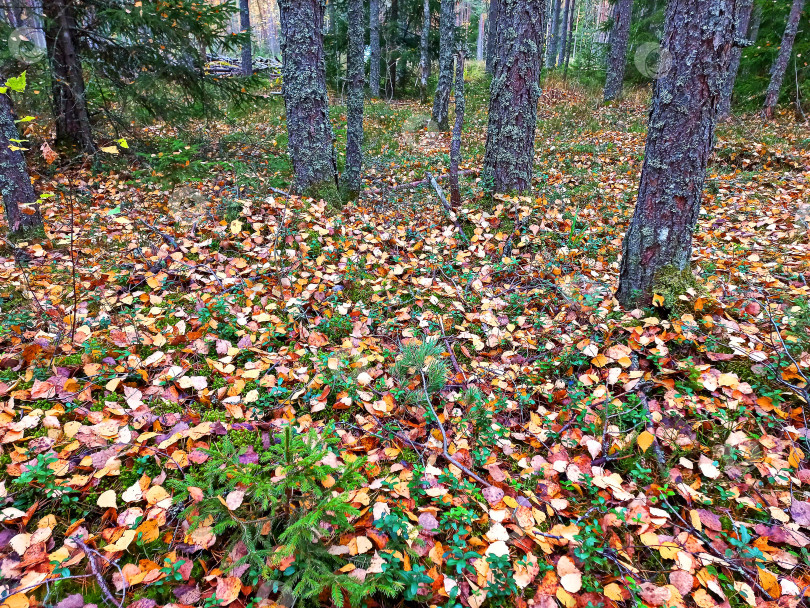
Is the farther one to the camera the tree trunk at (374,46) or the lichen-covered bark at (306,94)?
the tree trunk at (374,46)

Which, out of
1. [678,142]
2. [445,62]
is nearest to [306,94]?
[678,142]

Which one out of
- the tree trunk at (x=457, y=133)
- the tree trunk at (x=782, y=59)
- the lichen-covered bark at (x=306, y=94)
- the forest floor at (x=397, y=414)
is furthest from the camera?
the tree trunk at (x=782, y=59)

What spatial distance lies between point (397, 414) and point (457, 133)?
3.97m

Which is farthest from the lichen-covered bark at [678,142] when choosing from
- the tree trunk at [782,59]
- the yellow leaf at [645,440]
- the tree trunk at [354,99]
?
the tree trunk at [782,59]

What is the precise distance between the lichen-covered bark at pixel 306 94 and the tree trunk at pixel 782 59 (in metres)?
10.4

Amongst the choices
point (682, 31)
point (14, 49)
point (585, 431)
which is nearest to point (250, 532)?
point (585, 431)

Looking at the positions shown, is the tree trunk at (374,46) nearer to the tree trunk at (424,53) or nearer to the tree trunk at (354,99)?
the tree trunk at (424,53)

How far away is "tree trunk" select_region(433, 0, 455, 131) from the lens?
8047mm

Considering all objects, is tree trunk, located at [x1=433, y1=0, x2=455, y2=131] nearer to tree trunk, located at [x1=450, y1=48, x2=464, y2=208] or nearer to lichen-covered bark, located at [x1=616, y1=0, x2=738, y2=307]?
tree trunk, located at [x1=450, y1=48, x2=464, y2=208]

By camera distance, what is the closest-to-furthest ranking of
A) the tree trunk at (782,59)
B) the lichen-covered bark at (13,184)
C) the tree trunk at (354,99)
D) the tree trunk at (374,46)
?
1. the lichen-covered bark at (13,184)
2. the tree trunk at (354,99)
3. the tree trunk at (782,59)
4. the tree trunk at (374,46)

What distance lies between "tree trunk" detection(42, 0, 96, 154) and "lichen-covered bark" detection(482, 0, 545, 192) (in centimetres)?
648

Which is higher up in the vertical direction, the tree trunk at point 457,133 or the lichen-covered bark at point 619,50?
the lichen-covered bark at point 619,50

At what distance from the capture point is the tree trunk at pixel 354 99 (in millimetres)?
5723

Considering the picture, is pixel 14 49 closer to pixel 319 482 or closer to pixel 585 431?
pixel 319 482
